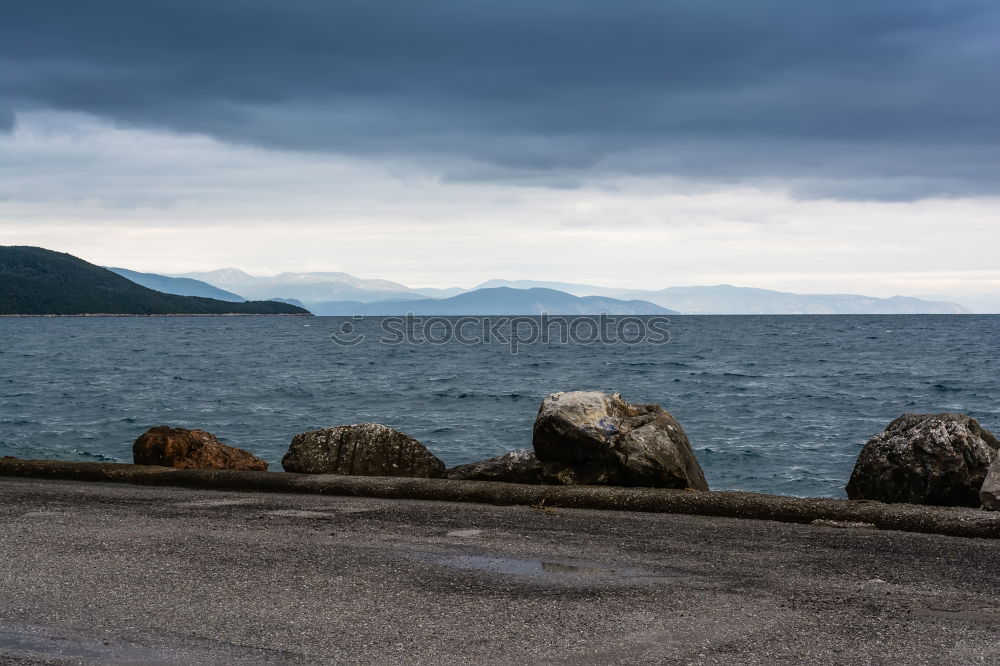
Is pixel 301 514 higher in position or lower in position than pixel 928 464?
lower

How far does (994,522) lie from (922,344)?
88812mm

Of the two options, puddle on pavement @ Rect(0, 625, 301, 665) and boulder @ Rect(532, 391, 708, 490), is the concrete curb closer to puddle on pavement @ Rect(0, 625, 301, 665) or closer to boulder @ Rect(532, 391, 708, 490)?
boulder @ Rect(532, 391, 708, 490)

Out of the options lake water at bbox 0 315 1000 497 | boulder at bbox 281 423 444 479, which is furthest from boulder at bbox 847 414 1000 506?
lake water at bbox 0 315 1000 497

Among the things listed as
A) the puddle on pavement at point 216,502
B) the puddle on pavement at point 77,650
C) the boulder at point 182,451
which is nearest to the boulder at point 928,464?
the puddle on pavement at point 216,502

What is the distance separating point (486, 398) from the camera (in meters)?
37.8

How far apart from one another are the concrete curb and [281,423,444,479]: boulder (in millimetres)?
829

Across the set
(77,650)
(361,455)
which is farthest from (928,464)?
(77,650)

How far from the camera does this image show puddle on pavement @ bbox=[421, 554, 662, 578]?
17.8ft

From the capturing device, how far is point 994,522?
6.30 metres

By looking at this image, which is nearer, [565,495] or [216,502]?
[565,495]

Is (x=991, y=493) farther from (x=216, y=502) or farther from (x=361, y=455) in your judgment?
(x=216, y=502)

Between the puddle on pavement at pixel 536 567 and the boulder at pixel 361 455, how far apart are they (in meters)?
3.41

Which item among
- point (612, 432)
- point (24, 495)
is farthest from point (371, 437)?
point (24, 495)

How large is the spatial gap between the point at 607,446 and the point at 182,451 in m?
4.16
